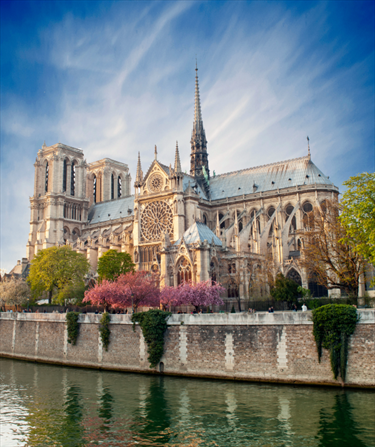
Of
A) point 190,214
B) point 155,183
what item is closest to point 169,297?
point 190,214

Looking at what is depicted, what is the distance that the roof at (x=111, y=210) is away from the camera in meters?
78.7

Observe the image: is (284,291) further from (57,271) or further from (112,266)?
(57,271)

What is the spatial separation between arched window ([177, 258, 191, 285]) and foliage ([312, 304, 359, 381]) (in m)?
17.3

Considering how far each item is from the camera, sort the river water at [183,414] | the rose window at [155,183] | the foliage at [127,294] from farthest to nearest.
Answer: the rose window at [155,183], the foliage at [127,294], the river water at [183,414]

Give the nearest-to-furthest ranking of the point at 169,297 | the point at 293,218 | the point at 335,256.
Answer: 1. the point at 335,256
2. the point at 169,297
3. the point at 293,218

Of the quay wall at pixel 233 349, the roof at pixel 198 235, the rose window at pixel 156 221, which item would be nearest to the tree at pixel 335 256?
the quay wall at pixel 233 349

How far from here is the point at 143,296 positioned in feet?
123

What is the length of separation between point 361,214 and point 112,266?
98.8 feet

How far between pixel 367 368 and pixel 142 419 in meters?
10.8

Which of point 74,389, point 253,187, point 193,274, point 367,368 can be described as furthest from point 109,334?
point 253,187

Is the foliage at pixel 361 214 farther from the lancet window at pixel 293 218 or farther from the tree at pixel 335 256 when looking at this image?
the lancet window at pixel 293 218

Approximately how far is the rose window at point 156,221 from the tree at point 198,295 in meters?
22.2

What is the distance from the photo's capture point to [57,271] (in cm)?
5172

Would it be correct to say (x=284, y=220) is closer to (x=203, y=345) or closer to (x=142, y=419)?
(x=203, y=345)
